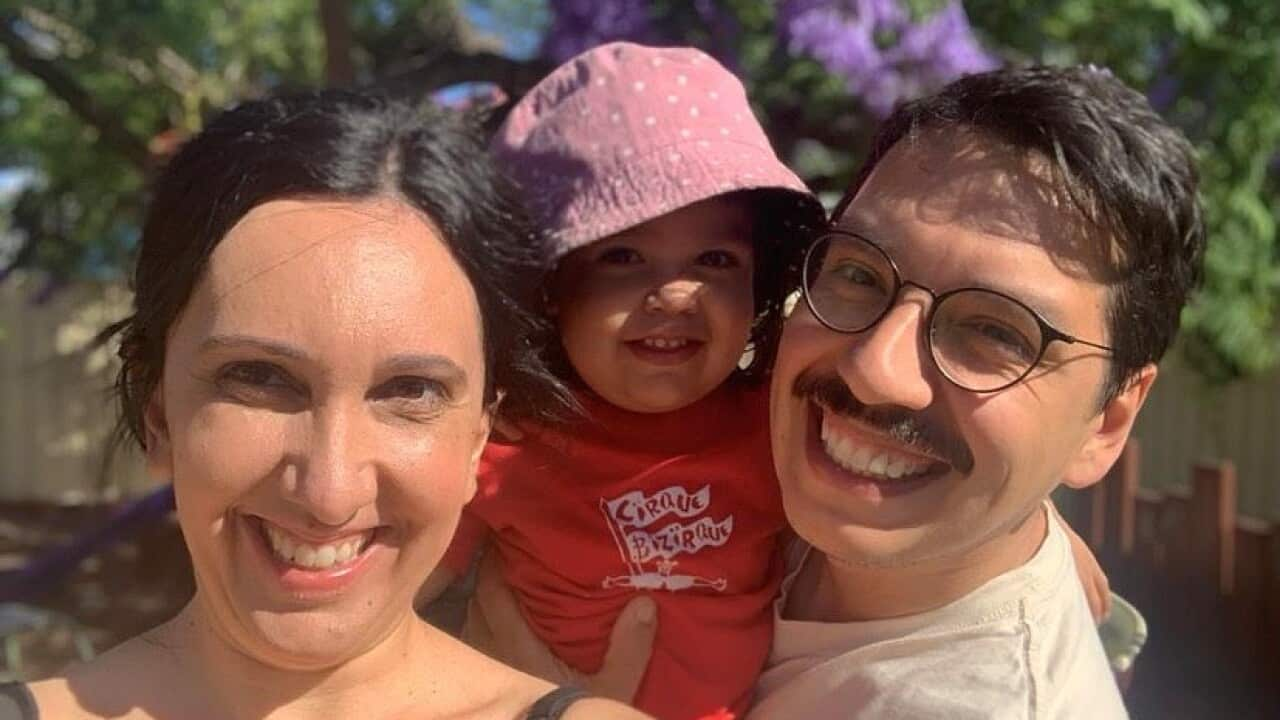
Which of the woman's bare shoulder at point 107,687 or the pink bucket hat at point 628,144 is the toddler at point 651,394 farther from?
the woman's bare shoulder at point 107,687

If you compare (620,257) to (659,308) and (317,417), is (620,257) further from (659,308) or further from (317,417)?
(317,417)

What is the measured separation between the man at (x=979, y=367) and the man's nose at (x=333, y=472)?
0.59 metres

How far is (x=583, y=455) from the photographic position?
2.13 meters

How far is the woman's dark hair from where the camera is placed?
5.06 feet

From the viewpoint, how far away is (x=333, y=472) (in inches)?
56.7

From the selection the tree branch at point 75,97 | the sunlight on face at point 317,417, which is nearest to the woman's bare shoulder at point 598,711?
the sunlight on face at point 317,417

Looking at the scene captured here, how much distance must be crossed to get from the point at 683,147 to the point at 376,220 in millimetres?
671

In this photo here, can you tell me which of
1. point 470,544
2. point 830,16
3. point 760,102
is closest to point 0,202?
point 760,102

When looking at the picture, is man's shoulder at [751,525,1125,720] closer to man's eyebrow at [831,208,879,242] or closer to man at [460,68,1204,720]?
man at [460,68,1204,720]

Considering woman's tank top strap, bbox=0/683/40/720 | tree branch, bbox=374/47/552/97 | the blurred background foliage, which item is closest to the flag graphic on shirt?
woman's tank top strap, bbox=0/683/40/720

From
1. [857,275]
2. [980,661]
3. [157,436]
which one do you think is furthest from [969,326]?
[157,436]

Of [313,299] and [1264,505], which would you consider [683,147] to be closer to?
[313,299]

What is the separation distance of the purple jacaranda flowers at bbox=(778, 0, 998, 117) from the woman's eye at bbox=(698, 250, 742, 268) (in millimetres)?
2853

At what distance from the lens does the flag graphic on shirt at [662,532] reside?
2.07m
